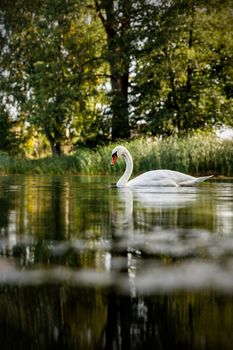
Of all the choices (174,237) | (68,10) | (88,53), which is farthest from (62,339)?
(88,53)

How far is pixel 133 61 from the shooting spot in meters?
35.4

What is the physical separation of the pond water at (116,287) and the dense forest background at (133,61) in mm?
27759

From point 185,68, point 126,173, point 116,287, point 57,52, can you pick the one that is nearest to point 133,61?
point 185,68

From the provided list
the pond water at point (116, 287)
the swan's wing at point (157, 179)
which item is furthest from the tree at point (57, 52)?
the pond water at point (116, 287)

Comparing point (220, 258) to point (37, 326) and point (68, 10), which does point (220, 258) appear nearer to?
point (37, 326)

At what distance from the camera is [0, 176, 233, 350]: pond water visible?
6.24 feet

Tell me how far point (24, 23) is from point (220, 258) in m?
37.4

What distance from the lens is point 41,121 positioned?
35.9m

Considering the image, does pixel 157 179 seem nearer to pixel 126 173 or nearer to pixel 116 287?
pixel 126 173

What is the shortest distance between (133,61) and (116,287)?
33.6m

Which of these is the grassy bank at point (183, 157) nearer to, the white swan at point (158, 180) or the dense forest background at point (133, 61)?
the white swan at point (158, 180)

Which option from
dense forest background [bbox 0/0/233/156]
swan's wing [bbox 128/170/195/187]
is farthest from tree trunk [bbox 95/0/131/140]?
swan's wing [bbox 128/170/195/187]

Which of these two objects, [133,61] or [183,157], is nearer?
[183,157]

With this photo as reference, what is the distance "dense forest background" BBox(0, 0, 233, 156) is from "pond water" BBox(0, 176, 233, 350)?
27.8m
